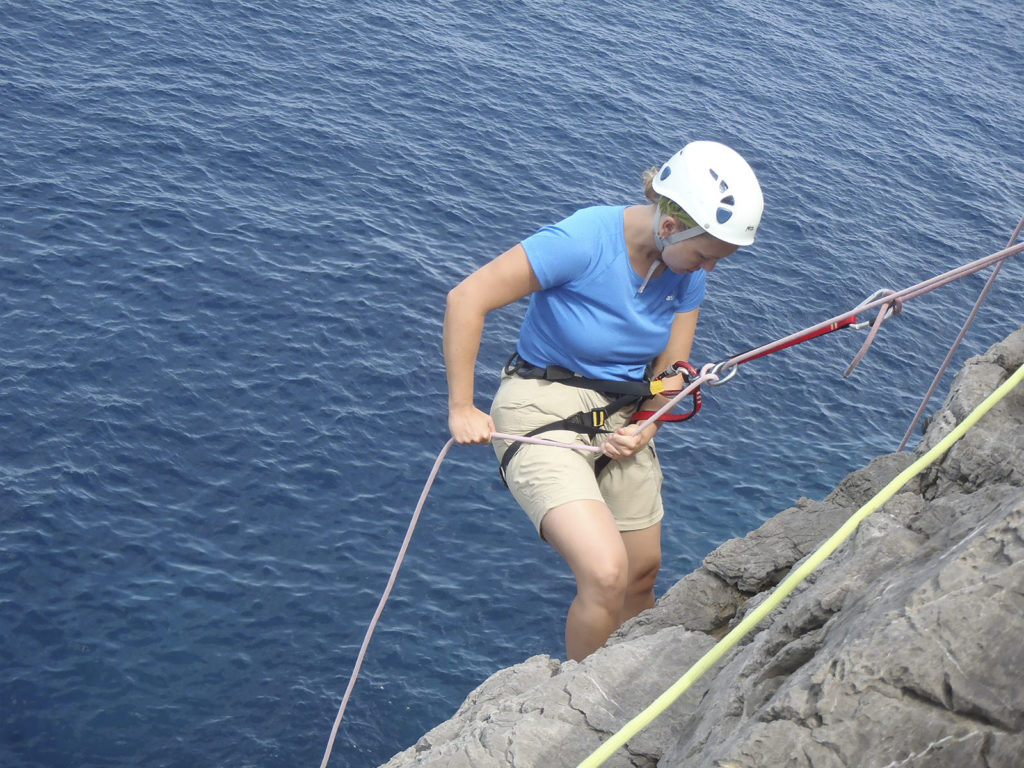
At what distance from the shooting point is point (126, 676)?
12.2 metres

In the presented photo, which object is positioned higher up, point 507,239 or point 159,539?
point 507,239

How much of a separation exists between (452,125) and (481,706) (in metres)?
21.3

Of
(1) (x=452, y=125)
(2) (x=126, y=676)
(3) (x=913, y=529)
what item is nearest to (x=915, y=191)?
(1) (x=452, y=125)

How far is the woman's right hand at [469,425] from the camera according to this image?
629cm

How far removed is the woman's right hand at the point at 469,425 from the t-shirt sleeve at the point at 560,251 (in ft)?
2.75

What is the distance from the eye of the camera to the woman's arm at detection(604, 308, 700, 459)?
664 centimetres

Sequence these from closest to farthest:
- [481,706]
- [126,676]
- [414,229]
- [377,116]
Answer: [481,706] < [126,676] < [414,229] < [377,116]

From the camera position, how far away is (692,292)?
6.68m

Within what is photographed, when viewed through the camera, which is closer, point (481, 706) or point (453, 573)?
point (481, 706)

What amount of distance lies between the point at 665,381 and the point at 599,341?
66cm

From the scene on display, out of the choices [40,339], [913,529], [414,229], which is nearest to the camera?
[913,529]

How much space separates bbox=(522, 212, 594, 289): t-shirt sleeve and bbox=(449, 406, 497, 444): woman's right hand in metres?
0.84

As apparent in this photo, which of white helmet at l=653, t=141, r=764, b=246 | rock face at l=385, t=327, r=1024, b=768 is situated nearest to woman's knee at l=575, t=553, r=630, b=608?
rock face at l=385, t=327, r=1024, b=768

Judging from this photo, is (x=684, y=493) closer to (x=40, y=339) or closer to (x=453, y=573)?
(x=453, y=573)
